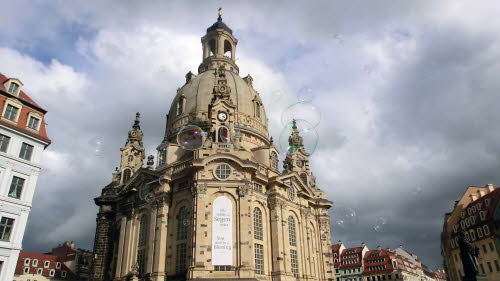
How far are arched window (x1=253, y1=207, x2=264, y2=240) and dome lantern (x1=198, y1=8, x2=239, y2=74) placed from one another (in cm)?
3719

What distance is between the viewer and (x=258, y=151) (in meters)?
57.3

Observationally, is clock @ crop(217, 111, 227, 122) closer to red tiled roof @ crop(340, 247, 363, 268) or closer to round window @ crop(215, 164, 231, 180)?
round window @ crop(215, 164, 231, 180)

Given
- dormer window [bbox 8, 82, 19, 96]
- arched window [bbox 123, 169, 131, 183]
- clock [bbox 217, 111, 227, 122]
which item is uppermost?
clock [bbox 217, 111, 227, 122]

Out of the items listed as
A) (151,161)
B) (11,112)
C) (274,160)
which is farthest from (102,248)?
(11,112)

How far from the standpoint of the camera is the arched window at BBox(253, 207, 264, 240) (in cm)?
4619

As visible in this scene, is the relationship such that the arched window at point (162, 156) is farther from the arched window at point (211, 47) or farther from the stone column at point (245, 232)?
the arched window at point (211, 47)

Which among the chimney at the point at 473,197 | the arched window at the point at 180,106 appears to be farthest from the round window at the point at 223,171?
the chimney at the point at 473,197

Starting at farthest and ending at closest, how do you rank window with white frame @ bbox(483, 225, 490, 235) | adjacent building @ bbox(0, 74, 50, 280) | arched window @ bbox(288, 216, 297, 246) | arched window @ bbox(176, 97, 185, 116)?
arched window @ bbox(176, 97, 185, 116), window with white frame @ bbox(483, 225, 490, 235), arched window @ bbox(288, 216, 297, 246), adjacent building @ bbox(0, 74, 50, 280)

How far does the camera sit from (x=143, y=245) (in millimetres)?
49844

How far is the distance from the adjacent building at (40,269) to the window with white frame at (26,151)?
132ft

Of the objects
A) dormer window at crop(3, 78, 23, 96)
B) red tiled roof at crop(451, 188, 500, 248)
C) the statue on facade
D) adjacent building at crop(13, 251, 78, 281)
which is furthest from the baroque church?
red tiled roof at crop(451, 188, 500, 248)

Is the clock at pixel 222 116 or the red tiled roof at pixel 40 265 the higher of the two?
the clock at pixel 222 116

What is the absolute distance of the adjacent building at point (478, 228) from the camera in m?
56.6

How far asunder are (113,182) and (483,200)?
62.5m
